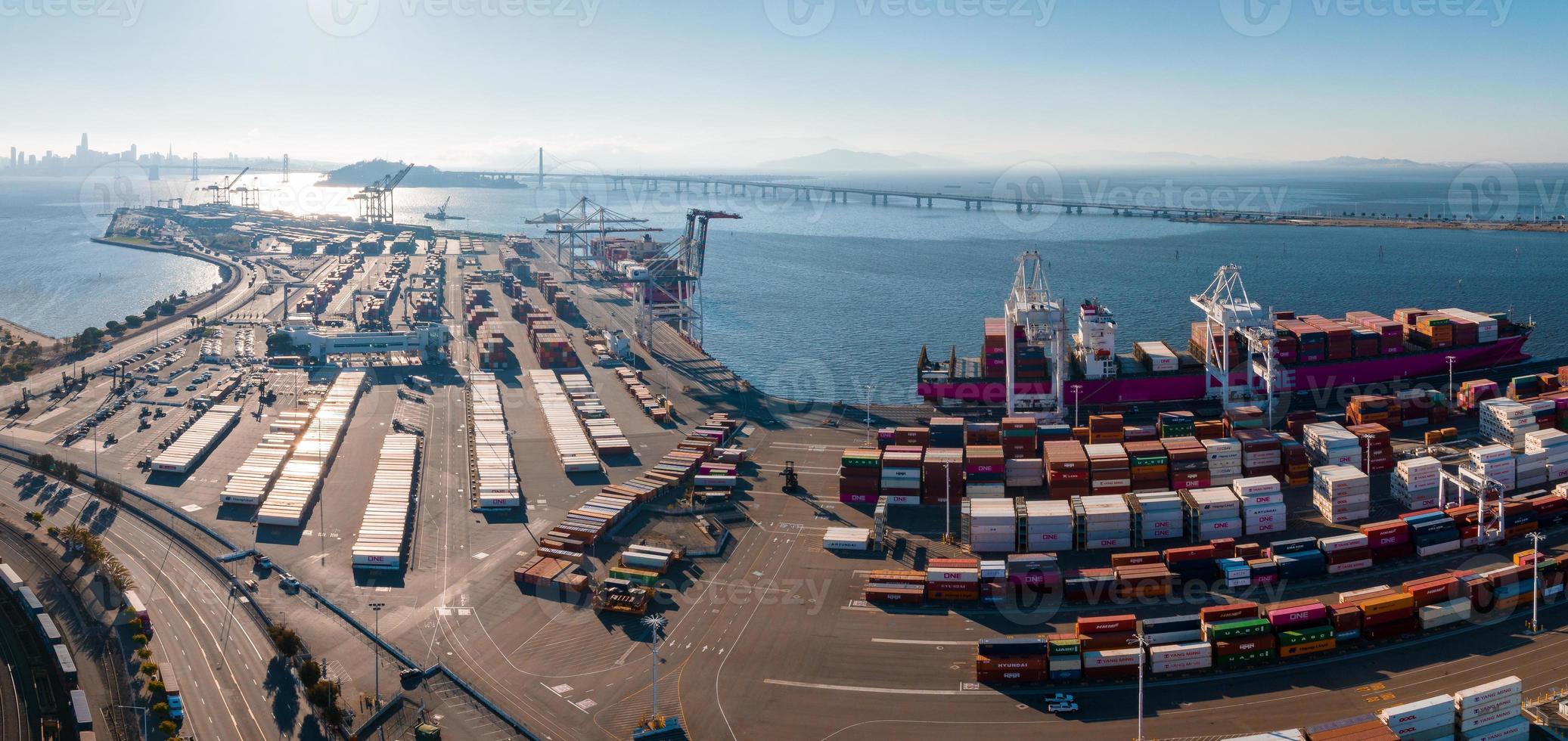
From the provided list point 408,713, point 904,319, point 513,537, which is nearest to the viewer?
point 408,713

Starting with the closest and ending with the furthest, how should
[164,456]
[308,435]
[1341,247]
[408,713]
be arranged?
[408,713], [164,456], [308,435], [1341,247]

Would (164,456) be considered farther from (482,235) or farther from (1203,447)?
(482,235)

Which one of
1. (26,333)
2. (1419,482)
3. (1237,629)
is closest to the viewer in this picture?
(1237,629)

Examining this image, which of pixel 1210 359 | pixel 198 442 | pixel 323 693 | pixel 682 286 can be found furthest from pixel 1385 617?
pixel 682 286

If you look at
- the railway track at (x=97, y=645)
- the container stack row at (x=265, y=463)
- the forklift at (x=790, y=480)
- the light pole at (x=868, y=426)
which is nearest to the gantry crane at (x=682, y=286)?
the light pole at (x=868, y=426)

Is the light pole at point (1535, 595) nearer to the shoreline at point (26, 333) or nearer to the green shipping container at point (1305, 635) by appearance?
the green shipping container at point (1305, 635)

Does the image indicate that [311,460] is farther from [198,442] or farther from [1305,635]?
[1305,635]

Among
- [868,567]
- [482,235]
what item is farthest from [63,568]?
[482,235]
